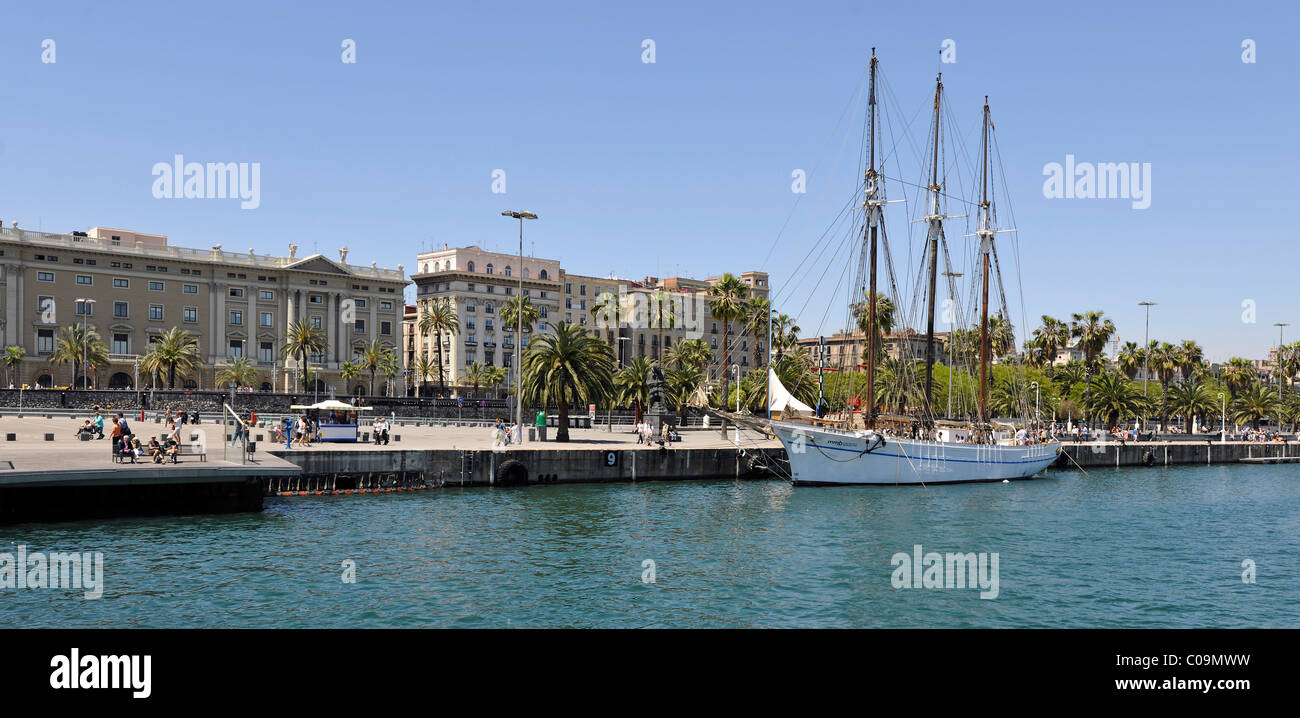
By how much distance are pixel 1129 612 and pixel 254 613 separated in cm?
2103

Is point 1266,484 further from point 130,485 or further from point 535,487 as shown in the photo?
point 130,485

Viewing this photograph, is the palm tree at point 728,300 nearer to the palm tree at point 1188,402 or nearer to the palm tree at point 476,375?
the palm tree at point 476,375

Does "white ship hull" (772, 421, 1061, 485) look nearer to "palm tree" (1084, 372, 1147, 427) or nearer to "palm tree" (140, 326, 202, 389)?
"palm tree" (1084, 372, 1147, 427)

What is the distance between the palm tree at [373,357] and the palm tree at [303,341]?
575 cm

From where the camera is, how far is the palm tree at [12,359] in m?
101

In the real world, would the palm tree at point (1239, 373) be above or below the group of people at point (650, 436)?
above

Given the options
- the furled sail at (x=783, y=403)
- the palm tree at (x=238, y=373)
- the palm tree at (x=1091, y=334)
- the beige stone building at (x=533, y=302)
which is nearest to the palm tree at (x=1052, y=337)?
the palm tree at (x=1091, y=334)

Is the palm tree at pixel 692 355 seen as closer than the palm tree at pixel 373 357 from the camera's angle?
Yes

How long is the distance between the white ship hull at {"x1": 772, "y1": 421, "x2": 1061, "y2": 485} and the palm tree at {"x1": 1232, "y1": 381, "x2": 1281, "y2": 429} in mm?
75490

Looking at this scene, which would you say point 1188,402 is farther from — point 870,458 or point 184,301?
point 184,301

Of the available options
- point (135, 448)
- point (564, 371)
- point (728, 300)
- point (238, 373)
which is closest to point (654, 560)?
point (135, 448)

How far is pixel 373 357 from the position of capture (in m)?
125
